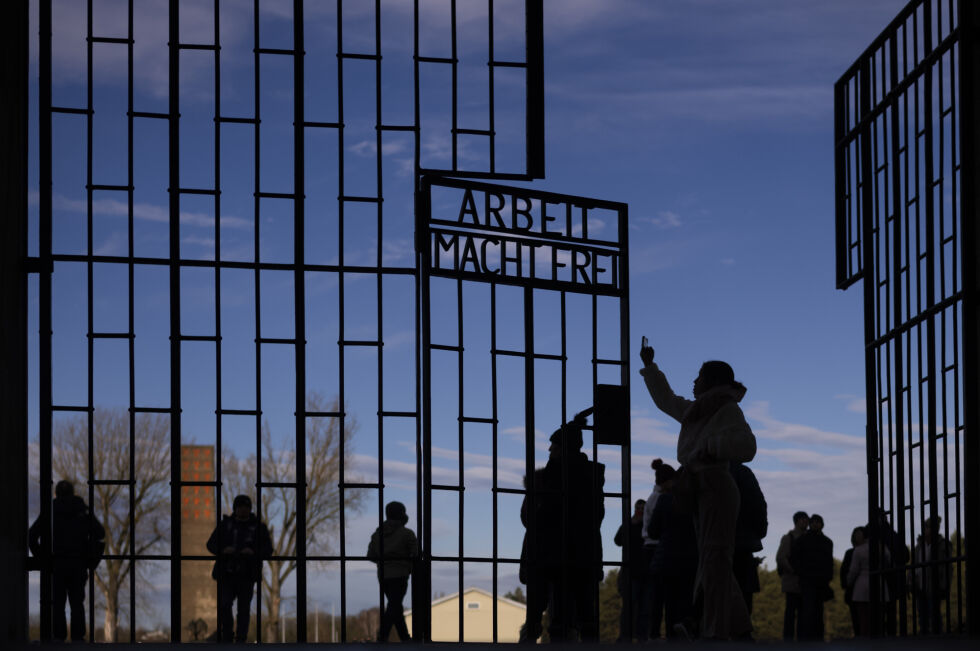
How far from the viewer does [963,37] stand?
8195mm

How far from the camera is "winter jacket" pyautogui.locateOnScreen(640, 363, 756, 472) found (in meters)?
7.31

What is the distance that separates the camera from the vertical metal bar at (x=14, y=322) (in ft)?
20.0

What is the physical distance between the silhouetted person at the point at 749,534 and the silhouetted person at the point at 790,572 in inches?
203

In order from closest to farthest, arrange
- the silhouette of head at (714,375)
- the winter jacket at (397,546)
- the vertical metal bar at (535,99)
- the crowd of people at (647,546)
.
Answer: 1. the crowd of people at (647,546)
2. the silhouette of head at (714,375)
3. the vertical metal bar at (535,99)
4. the winter jacket at (397,546)

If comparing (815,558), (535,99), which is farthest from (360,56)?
(815,558)

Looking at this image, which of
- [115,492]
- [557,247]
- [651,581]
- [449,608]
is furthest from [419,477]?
[449,608]

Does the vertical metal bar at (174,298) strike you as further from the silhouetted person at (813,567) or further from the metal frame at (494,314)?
the silhouetted person at (813,567)

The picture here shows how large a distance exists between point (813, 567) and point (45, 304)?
793 cm

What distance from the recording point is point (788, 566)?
44.3 ft

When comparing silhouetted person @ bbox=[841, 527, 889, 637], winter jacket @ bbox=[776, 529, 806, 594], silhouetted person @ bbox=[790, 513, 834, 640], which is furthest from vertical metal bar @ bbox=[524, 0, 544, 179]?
silhouetted person @ bbox=[841, 527, 889, 637]

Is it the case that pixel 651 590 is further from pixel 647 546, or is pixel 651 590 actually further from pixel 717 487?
pixel 717 487

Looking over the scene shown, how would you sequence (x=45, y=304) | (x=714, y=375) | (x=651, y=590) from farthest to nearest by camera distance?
(x=651, y=590)
(x=45, y=304)
(x=714, y=375)

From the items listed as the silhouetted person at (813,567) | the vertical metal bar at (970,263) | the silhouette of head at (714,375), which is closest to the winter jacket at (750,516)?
the silhouette of head at (714,375)

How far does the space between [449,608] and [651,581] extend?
21.2 meters
